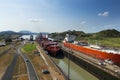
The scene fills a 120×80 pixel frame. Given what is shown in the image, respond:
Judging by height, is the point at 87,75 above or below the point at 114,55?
below

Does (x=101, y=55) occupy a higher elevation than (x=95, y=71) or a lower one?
higher

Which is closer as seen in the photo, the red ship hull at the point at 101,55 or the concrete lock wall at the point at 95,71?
the concrete lock wall at the point at 95,71

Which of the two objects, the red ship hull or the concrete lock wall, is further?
the red ship hull

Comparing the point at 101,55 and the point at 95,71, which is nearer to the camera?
the point at 95,71

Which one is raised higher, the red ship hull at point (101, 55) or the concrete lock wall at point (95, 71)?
the red ship hull at point (101, 55)

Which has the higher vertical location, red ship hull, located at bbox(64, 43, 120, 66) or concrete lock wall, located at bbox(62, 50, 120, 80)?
red ship hull, located at bbox(64, 43, 120, 66)

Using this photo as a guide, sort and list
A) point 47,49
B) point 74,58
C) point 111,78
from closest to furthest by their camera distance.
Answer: point 111,78
point 74,58
point 47,49

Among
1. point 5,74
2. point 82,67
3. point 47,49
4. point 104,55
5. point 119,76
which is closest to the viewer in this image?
point 119,76

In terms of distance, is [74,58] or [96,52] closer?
[96,52]

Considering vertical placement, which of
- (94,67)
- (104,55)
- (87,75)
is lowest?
(87,75)

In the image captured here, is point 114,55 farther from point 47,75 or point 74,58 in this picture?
point 74,58

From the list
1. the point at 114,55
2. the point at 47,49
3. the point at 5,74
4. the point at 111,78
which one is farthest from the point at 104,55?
the point at 47,49
